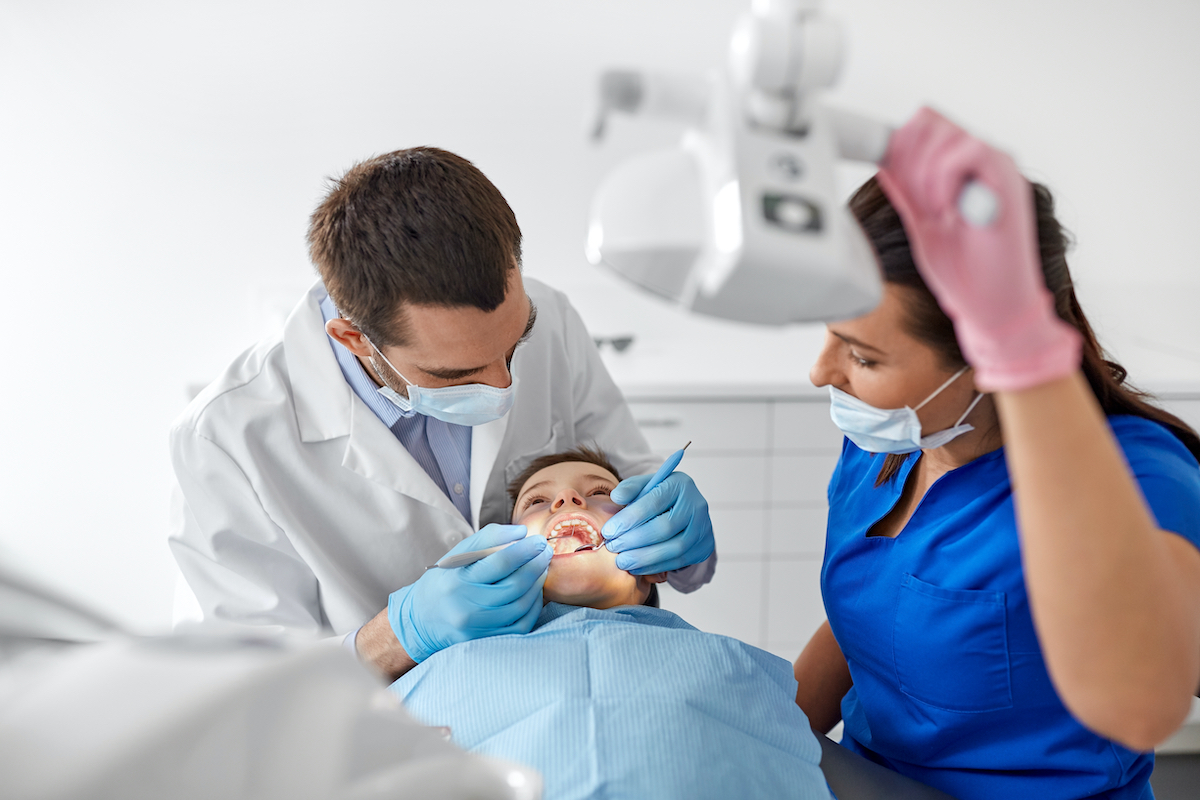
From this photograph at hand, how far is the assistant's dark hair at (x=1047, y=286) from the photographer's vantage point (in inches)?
43.7

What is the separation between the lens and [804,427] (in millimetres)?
2498

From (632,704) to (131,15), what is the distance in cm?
256

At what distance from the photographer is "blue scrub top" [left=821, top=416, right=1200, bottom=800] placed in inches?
45.7

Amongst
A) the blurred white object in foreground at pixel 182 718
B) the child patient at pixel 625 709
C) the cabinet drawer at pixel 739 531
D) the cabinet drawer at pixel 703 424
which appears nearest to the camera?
the blurred white object in foreground at pixel 182 718

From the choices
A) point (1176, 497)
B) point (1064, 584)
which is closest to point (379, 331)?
point (1064, 584)

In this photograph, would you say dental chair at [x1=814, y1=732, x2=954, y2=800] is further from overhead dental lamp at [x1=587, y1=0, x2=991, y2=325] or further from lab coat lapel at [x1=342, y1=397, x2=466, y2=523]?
overhead dental lamp at [x1=587, y1=0, x2=991, y2=325]

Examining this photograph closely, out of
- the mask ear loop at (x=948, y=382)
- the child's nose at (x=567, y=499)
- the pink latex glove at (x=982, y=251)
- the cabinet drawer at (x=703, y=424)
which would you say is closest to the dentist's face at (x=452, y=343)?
the child's nose at (x=567, y=499)

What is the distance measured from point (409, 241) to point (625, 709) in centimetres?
77

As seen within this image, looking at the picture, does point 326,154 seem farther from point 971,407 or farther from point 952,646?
point 952,646

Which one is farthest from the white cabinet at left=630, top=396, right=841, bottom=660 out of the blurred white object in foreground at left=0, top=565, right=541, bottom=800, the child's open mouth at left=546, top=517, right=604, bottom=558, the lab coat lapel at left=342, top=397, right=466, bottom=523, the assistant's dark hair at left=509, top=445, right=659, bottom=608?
the blurred white object in foreground at left=0, top=565, right=541, bottom=800

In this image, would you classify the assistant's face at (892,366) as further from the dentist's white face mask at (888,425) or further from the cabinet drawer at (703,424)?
the cabinet drawer at (703,424)

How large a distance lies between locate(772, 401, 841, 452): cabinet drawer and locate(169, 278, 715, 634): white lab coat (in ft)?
2.68

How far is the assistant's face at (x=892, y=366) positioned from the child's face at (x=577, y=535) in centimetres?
58

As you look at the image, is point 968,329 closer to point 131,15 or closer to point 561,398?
point 561,398
